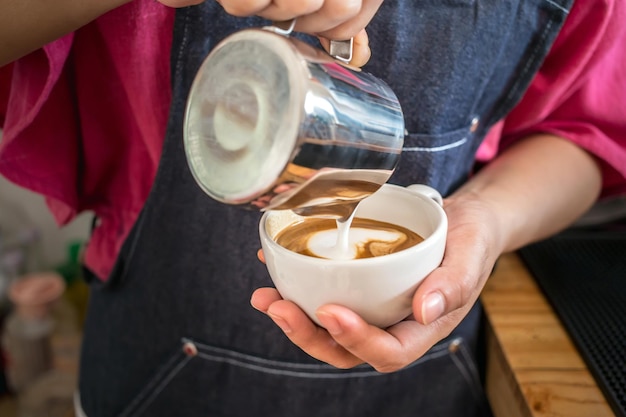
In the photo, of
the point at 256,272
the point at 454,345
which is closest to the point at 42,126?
the point at 256,272

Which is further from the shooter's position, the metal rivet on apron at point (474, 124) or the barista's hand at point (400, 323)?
the metal rivet on apron at point (474, 124)

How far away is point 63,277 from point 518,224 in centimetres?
126

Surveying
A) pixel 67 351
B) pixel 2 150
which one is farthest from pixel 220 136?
pixel 67 351

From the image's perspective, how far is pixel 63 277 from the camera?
1.56m

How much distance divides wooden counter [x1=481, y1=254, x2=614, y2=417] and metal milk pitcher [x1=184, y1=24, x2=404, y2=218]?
32 centimetres

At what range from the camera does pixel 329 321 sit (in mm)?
429

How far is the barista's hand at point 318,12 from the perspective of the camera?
36 centimetres

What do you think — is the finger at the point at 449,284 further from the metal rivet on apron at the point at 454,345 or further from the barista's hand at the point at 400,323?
the metal rivet on apron at the point at 454,345

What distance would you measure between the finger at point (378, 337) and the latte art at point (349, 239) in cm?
7

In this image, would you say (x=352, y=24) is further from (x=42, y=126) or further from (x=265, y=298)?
(x=42, y=126)

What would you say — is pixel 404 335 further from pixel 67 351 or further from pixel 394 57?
pixel 67 351

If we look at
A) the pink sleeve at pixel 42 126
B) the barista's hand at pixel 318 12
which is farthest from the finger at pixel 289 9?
the pink sleeve at pixel 42 126

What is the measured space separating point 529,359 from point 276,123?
418 millimetres

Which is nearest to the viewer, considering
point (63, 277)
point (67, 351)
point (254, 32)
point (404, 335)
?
point (254, 32)
